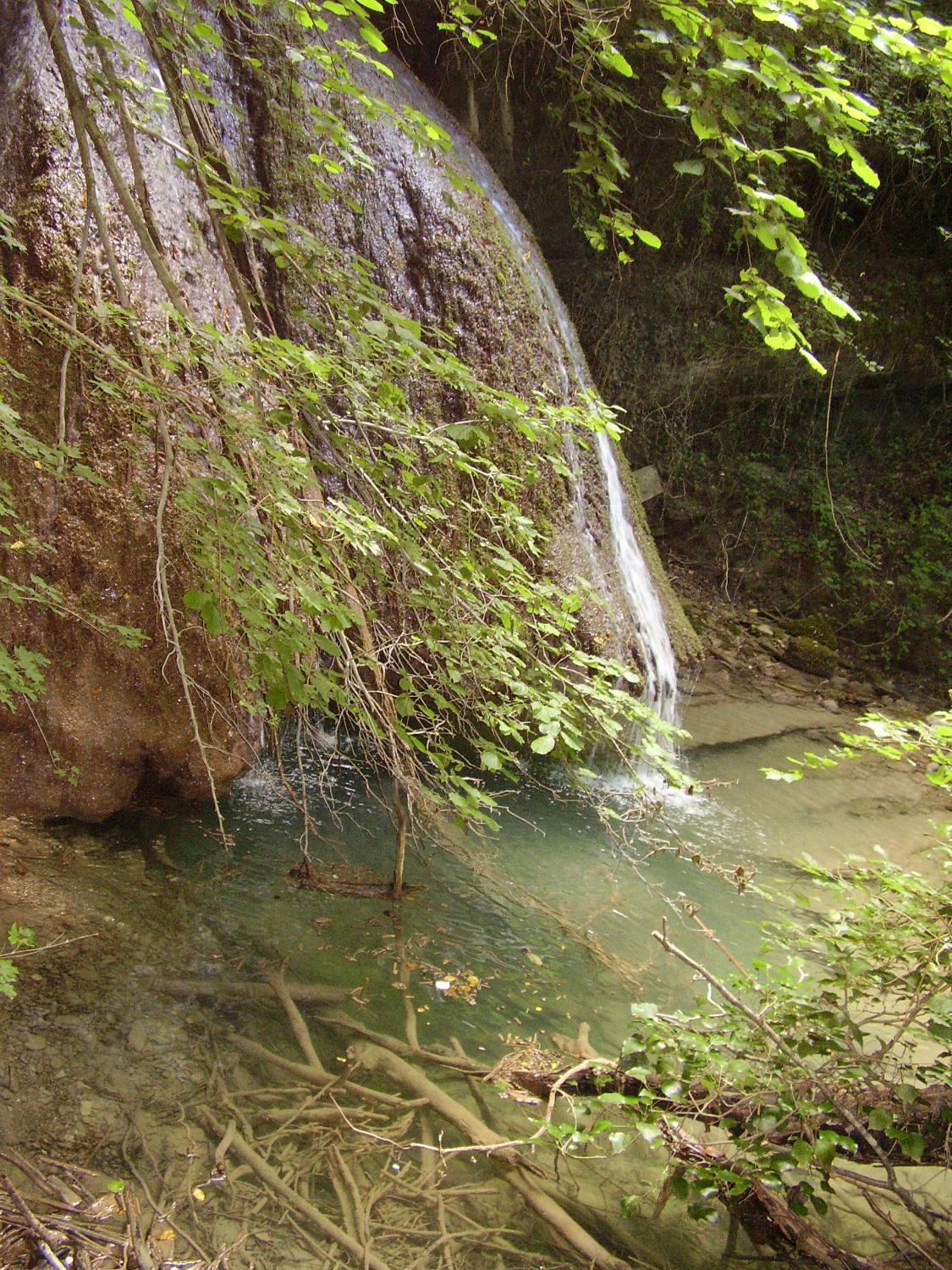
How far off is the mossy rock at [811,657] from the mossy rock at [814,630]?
19 centimetres

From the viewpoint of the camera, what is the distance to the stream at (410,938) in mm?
2443

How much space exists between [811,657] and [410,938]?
6268 millimetres

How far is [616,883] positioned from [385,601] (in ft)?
6.16

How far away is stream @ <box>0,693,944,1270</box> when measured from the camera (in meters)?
2.44

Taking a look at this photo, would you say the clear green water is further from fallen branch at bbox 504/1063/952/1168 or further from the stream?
fallen branch at bbox 504/1063/952/1168

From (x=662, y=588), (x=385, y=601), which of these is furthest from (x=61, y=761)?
(x=662, y=588)

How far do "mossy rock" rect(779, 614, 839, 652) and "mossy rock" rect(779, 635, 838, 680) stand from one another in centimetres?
19

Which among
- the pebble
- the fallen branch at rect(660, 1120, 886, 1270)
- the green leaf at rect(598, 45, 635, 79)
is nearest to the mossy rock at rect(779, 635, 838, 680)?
the fallen branch at rect(660, 1120, 886, 1270)

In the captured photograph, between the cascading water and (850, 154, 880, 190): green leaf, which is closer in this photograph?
(850, 154, 880, 190): green leaf

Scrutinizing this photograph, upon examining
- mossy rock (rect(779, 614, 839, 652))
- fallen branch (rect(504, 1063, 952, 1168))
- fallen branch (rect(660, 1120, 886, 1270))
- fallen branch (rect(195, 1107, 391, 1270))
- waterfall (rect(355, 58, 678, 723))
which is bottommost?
fallen branch (rect(195, 1107, 391, 1270))

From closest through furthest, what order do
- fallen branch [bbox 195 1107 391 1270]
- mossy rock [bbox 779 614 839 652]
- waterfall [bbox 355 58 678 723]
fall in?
fallen branch [bbox 195 1107 391 1270] < waterfall [bbox 355 58 678 723] < mossy rock [bbox 779 614 839 652]

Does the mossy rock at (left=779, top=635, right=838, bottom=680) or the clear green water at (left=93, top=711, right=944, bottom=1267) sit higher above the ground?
the mossy rock at (left=779, top=635, right=838, bottom=680)

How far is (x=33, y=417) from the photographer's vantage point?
3680 mm

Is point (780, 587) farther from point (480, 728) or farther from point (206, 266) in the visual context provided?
point (206, 266)
